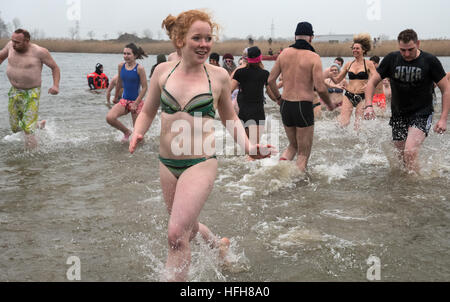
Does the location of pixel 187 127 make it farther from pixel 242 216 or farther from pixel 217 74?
pixel 242 216

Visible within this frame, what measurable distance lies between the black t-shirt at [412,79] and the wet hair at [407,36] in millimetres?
282

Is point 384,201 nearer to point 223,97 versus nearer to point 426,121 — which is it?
point 426,121

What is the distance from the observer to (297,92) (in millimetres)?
6613

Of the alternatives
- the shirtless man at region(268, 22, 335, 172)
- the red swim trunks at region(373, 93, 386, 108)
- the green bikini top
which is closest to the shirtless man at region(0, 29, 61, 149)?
the shirtless man at region(268, 22, 335, 172)

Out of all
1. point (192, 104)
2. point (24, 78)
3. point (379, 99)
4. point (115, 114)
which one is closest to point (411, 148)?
point (192, 104)

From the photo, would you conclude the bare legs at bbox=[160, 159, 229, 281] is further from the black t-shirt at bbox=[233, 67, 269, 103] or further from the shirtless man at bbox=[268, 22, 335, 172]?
the black t-shirt at bbox=[233, 67, 269, 103]

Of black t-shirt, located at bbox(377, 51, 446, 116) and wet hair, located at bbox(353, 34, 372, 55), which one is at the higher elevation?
wet hair, located at bbox(353, 34, 372, 55)

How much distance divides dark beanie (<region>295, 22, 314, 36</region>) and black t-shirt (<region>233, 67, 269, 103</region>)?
1202mm

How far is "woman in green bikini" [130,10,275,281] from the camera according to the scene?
3447 mm

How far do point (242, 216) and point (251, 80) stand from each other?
109 inches

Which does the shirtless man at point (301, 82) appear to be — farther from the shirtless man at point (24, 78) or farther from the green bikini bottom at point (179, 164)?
the shirtless man at point (24, 78)

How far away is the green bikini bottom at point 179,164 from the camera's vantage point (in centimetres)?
359

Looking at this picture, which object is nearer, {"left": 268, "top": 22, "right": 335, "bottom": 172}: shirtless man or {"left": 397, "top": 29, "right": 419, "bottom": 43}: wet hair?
{"left": 397, "top": 29, "right": 419, "bottom": 43}: wet hair

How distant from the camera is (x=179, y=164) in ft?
11.8
